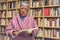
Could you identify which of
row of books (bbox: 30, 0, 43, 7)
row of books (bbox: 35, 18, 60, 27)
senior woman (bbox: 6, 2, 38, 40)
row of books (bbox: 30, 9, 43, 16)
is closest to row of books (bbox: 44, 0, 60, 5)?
row of books (bbox: 30, 0, 43, 7)

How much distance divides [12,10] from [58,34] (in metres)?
1.42

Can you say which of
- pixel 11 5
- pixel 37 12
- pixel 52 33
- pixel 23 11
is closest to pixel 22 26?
pixel 23 11

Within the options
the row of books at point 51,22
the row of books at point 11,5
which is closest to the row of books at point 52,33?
the row of books at point 51,22

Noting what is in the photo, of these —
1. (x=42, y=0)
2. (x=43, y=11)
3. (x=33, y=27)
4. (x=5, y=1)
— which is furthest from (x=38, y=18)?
(x=33, y=27)

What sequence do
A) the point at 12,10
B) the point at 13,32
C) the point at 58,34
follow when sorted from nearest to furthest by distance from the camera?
the point at 13,32
the point at 58,34
the point at 12,10

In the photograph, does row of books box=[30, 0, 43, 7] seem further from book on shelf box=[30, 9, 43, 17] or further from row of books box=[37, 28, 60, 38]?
row of books box=[37, 28, 60, 38]

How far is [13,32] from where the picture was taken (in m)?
1.90

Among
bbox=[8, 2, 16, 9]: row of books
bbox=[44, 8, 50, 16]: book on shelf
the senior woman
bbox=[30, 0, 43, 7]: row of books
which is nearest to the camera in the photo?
the senior woman

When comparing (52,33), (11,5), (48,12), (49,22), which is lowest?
(52,33)

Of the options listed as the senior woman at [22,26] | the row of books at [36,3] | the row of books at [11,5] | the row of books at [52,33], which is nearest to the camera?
the senior woman at [22,26]

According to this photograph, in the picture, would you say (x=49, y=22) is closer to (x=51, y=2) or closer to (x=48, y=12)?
(x=48, y=12)

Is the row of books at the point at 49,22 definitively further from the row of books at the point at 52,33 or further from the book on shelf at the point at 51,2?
the book on shelf at the point at 51,2

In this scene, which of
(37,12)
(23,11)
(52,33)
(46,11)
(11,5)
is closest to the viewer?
(23,11)

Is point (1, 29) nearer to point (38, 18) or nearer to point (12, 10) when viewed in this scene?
point (12, 10)
